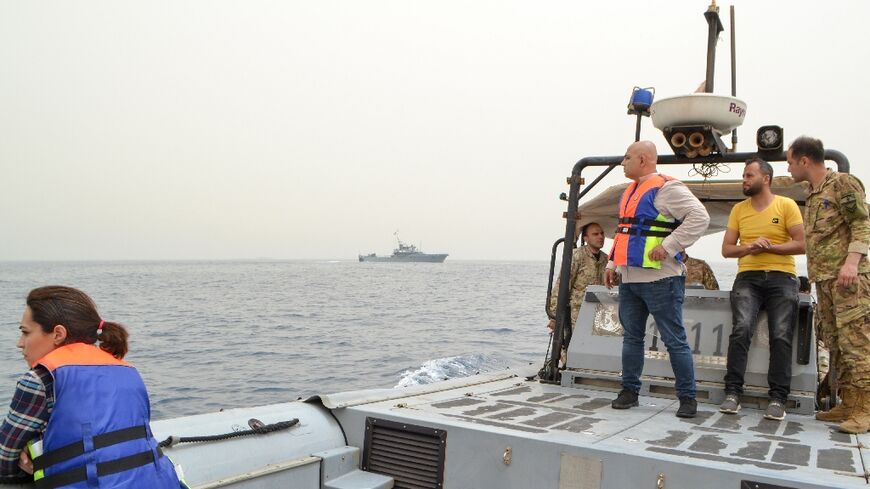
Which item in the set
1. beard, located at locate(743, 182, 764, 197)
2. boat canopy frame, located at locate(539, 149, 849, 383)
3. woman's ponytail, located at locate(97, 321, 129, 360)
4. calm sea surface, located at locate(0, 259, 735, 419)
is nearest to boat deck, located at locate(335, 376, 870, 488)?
boat canopy frame, located at locate(539, 149, 849, 383)

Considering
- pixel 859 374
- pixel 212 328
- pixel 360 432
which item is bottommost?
pixel 212 328

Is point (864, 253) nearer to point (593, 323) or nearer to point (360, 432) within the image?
point (593, 323)

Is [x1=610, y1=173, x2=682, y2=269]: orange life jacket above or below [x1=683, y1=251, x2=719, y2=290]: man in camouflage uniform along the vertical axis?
above

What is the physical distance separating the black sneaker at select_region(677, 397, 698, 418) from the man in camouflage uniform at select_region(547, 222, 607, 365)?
198 cm

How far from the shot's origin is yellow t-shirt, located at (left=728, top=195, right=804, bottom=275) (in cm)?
445

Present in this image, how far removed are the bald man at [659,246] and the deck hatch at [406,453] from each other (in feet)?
4.58

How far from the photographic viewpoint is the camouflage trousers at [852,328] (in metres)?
3.88

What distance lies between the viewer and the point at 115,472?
86.9 inches

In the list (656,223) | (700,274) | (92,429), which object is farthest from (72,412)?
(700,274)

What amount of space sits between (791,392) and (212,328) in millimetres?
16536

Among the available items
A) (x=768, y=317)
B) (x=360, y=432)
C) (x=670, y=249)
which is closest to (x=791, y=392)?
(x=768, y=317)

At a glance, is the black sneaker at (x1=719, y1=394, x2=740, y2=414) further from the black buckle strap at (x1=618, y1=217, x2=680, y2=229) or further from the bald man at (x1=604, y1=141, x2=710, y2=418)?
the black buckle strap at (x1=618, y1=217, x2=680, y2=229)

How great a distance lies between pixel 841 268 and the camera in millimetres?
3930

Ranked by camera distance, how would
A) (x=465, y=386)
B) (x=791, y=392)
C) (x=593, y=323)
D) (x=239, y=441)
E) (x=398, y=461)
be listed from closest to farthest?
(x=239, y=441) → (x=398, y=461) → (x=791, y=392) → (x=465, y=386) → (x=593, y=323)
